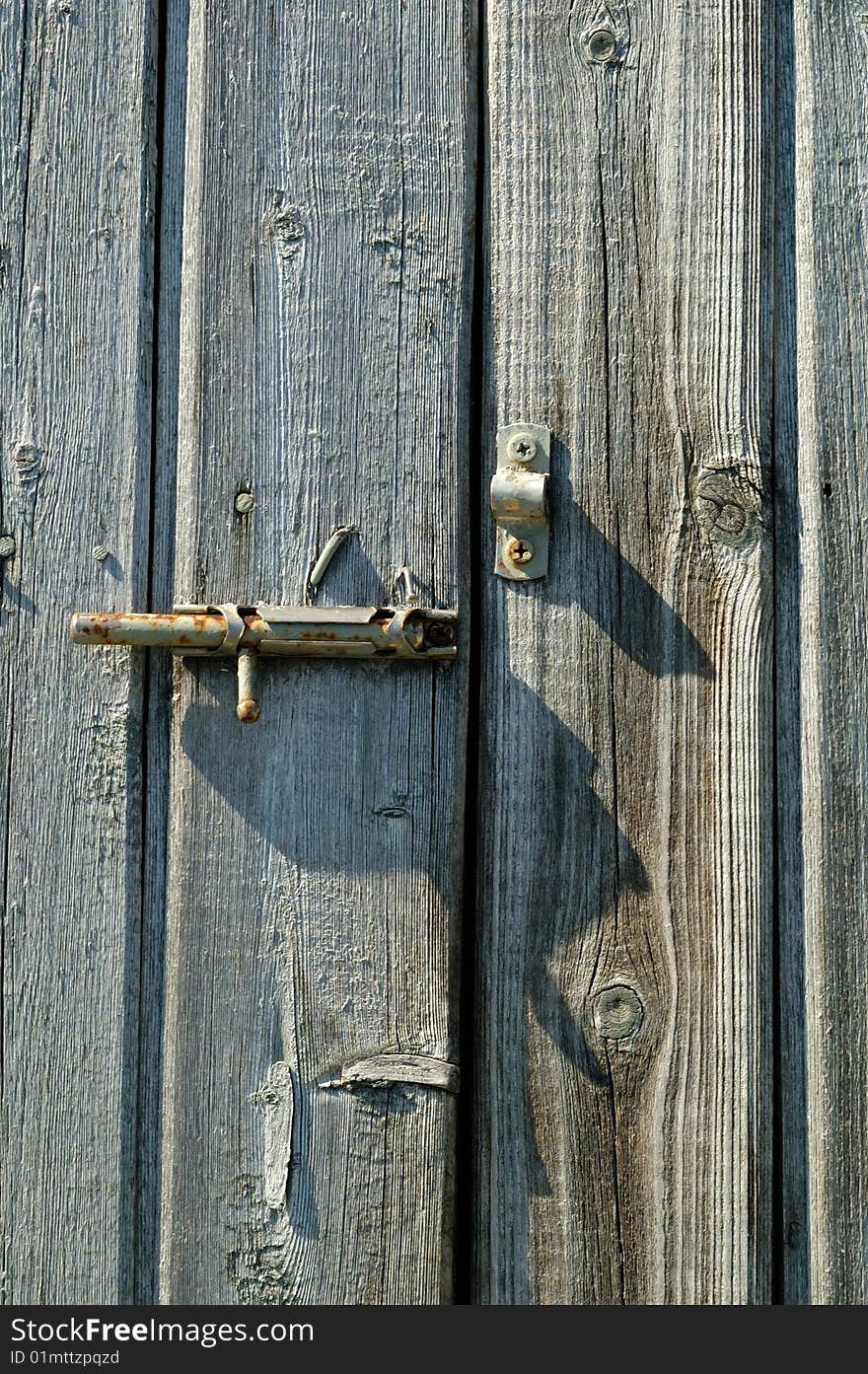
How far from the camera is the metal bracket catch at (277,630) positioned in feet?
3.99

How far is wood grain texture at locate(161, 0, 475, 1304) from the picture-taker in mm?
1238

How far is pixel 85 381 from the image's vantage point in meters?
1.30

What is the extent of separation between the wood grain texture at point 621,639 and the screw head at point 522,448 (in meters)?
0.02

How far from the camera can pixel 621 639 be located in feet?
4.11

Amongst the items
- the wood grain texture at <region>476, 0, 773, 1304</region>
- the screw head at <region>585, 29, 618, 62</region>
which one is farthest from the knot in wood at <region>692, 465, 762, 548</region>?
the screw head at <region>585, 29, 618, 62</region>

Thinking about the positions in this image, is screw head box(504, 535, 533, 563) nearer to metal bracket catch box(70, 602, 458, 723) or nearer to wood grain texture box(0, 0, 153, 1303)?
metal bracket catch box(70, 602, 458, 723)

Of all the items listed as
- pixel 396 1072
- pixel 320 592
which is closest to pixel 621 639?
pixel 320 592

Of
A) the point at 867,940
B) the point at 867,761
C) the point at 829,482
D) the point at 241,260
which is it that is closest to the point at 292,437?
the point at 241,260

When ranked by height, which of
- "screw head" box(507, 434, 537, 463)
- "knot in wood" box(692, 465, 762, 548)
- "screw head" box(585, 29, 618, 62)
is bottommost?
"knot in wood" box(692, 465, 762, 548)

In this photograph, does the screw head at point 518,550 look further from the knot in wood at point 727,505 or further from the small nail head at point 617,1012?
the small nail head at point 617,1012

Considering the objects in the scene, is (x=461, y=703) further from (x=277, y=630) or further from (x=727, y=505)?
(x=727, y=505)

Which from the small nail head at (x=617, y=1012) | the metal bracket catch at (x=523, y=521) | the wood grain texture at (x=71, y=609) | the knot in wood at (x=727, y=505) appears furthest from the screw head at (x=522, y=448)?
the small nail head at (x=617, y=1012)

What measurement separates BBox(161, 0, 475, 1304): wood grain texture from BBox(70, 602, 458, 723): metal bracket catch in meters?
0.04

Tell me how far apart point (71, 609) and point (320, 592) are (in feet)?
0.92
